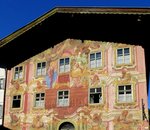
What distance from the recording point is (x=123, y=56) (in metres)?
21.4

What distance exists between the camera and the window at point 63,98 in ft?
73.6

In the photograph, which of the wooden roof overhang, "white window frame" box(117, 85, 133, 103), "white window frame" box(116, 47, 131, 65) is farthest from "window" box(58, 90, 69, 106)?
"white window frame" box(116, 47, 131, 65)

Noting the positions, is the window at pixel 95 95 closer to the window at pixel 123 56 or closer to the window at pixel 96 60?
the window at pixel 96 60

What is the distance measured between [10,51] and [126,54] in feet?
33.5

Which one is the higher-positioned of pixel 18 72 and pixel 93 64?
pixel 93 64

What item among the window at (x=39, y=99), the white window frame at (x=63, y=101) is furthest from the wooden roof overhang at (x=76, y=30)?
the white window frame at (x=63, y=101)

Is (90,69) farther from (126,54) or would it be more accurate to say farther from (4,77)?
(4,77)

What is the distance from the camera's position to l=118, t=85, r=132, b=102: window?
20.3 m

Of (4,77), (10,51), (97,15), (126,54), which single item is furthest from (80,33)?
(4,77)

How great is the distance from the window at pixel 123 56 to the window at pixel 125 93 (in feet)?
5.86

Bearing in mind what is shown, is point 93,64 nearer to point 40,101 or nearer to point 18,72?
point 40,101

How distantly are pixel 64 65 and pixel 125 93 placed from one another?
538 cm

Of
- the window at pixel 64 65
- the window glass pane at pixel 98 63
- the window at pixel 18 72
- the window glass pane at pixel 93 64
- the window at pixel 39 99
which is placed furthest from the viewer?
the window at pixel 18 72

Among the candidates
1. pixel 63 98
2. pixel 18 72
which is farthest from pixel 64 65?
pixel 18 72
